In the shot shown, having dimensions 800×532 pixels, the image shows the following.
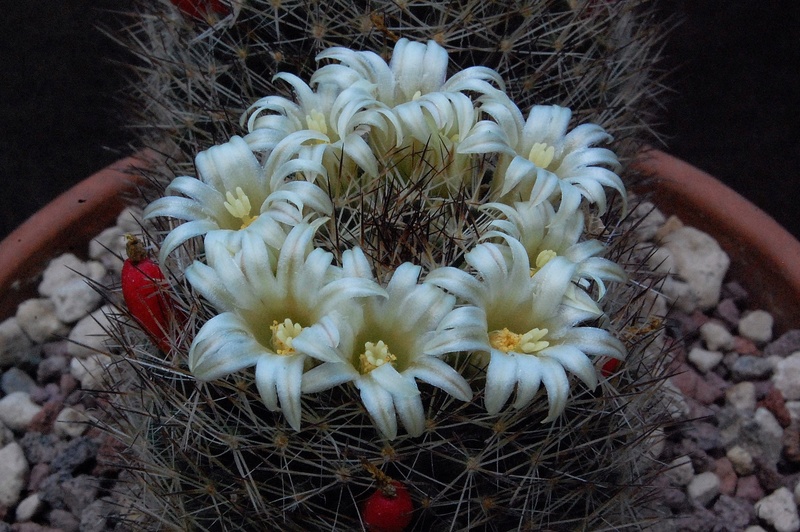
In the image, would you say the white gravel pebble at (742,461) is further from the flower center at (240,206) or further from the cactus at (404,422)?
the flower center at (240,206)

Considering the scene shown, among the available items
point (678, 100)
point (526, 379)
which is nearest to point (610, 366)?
point (526, 379)

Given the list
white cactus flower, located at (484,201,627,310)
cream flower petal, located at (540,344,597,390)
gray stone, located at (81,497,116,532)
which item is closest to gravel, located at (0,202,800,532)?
gray stone, located at (81,497,116,532)

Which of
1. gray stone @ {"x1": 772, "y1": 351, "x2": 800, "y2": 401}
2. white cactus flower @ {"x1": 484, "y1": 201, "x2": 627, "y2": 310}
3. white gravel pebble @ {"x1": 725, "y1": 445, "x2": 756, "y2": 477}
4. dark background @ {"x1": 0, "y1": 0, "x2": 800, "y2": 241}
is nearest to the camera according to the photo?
white cactus flower @ {"x1": 484, "y1": 201, "x2": 627, "y2": 310}

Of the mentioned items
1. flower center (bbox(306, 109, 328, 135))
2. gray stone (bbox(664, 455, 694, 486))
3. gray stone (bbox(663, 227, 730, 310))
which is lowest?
gray stone (bbox(664, 455, 694, 486))

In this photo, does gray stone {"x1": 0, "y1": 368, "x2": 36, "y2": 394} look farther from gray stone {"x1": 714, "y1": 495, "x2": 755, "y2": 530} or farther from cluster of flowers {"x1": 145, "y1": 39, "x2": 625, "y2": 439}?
gray stone {"x1": 714, "y1": 495, "x2": 755, "y2": 530}

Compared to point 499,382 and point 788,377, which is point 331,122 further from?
point 788,377

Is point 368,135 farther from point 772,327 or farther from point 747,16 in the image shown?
point 747,16

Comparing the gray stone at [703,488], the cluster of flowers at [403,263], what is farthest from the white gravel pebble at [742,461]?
the cluster of flowers at [403,263]
